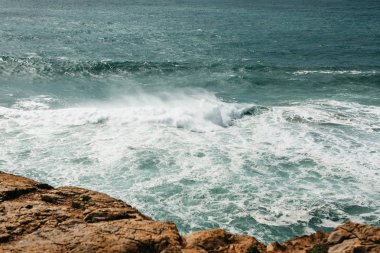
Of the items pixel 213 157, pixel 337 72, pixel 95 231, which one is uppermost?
pixel 337 72

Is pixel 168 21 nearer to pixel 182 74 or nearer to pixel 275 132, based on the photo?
pixel 182 74

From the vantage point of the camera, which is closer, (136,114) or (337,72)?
(136,114)

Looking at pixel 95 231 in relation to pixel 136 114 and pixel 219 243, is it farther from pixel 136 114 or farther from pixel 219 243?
pixel 136 114

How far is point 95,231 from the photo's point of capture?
7.96 meters

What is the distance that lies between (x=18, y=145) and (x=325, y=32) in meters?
51.4

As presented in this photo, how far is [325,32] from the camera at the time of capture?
58.7 metres

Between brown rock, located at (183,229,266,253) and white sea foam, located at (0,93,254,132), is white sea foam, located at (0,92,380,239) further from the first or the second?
brown rock, located at (183,229,266,253)

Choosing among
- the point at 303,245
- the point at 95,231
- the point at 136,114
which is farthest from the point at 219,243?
the point at 136,114

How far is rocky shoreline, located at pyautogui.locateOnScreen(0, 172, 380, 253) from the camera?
757cm

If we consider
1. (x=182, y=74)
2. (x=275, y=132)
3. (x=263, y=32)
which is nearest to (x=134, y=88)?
(x=182, y=74)

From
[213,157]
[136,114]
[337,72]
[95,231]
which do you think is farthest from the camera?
[337,72]

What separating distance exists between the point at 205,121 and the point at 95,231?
18.8 m

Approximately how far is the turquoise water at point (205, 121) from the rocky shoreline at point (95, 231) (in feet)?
15.8

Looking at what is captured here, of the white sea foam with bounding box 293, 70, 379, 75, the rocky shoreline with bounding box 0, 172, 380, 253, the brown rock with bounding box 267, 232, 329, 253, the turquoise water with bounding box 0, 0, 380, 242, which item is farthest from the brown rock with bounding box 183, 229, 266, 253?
the white sea foam with bounding box 293, 70, 379, 75
